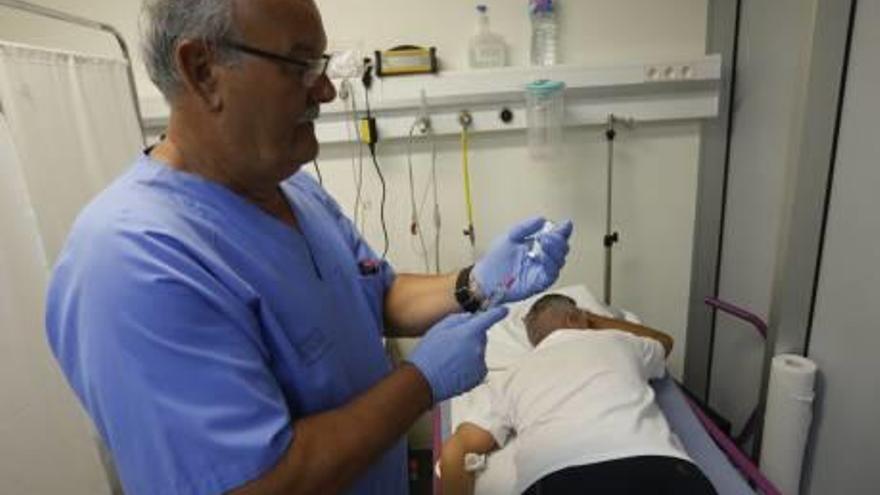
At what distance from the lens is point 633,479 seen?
1.26 metres

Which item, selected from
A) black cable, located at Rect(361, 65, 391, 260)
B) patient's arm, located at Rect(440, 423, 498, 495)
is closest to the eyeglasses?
patient's arm, located at Rect(440, 423, 498, 495)

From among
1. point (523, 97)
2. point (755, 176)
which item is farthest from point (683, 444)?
point (523, 97)

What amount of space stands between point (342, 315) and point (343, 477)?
0.28m

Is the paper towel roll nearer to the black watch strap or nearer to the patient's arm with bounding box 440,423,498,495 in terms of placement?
the patient's arm with bounding box 440,423,498,495

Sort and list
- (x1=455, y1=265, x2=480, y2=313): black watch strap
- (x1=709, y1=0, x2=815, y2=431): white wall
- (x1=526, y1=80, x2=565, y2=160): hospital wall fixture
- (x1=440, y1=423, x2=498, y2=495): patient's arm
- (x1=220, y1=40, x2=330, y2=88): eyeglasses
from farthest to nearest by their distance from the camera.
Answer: (x1=526, y1=80, x2=565, y2=160): hospital wall fixture < (x1=709, y1=0, x2=815, y2=431): white wall < (x1=440, y1=423, x2=498, y2=495): patient's arm < (x1=455, y1=265, x2=480, y2=313): black watch strap < (x1=220, y1=40, x2=330, y2=88): eyeglasses

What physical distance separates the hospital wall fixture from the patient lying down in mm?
736

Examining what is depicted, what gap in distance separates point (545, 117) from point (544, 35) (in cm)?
30

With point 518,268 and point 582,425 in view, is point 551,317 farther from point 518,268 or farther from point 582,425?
point 518,268

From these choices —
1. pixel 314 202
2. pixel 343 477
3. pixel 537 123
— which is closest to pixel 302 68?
pixel 314 202

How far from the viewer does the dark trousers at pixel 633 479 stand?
123 centimetres

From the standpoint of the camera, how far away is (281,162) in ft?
2.54

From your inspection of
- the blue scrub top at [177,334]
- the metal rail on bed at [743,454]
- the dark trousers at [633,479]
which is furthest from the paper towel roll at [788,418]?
the blue scrub top at [177,334]

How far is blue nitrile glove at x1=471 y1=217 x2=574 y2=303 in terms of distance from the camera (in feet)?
3.81

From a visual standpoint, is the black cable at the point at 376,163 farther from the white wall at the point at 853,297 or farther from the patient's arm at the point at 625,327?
the white wall at the point at 853,297
